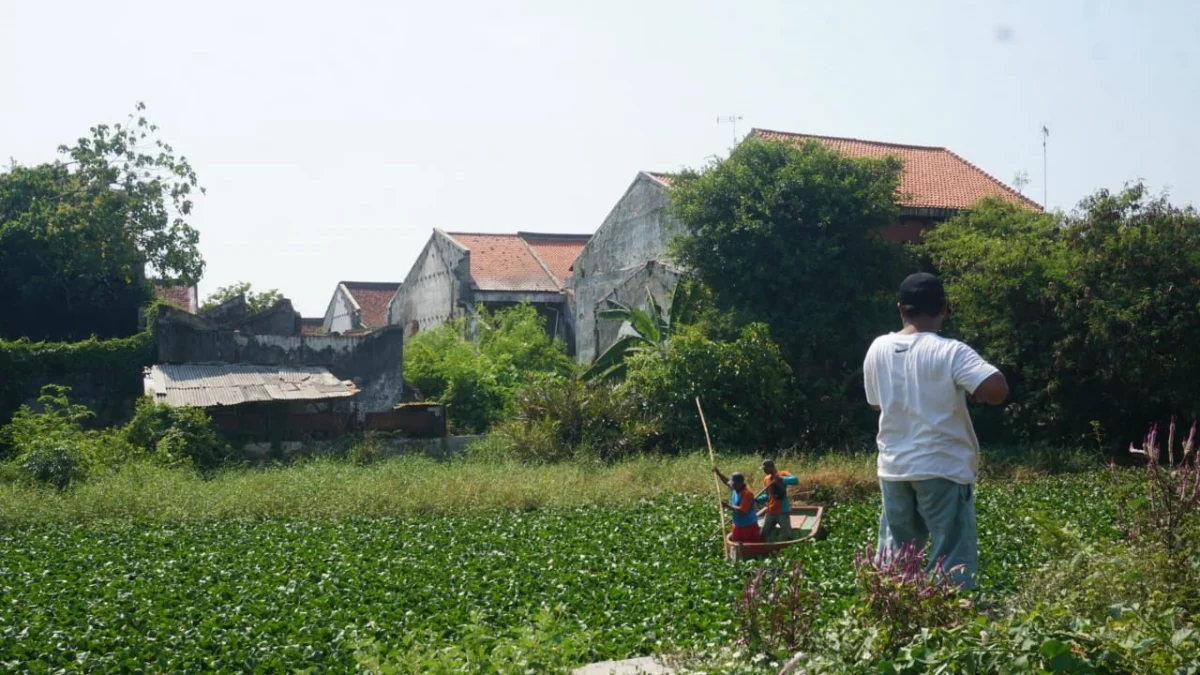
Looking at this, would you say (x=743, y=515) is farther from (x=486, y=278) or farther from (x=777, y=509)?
(x=486, y=278)

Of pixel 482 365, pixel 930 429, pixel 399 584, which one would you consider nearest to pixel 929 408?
pixel 930 429

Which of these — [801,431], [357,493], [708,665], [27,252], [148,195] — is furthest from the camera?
[148,195]

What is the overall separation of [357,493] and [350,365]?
8034mm

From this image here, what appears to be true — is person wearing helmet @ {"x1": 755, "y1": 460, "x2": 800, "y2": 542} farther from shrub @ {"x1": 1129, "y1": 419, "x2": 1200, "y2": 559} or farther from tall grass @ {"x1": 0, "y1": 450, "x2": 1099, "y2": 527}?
shrub @ {"x1": 1129, "y1": 419, "x2": 1200, "y2": 559}

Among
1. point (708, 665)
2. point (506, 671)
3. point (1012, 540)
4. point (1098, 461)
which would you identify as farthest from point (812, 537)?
point (1098, 461)

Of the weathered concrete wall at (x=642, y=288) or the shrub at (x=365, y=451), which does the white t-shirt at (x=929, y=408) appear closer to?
the shrub at (x=365, y=451)

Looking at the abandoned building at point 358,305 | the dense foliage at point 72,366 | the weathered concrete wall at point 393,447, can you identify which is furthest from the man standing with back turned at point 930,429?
the abandoned building at point 358,305

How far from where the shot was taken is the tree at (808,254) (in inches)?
787

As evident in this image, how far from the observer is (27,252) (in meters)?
24.4

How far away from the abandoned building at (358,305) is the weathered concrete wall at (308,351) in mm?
18248

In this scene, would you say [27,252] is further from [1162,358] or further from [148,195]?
[1162,358]

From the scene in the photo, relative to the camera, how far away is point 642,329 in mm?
21422

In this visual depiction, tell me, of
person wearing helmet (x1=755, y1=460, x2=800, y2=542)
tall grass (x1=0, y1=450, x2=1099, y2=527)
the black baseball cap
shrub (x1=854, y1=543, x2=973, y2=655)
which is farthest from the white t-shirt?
tall grass (x1=0, y1=450, x2=1099, y2=527)

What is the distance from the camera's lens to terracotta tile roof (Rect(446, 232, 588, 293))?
3328 cm
